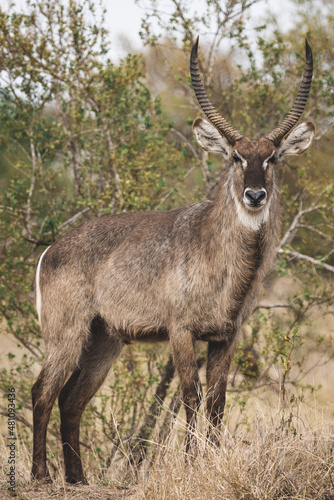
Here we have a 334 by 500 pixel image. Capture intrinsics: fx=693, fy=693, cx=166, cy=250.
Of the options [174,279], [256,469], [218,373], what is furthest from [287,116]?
[256,469]

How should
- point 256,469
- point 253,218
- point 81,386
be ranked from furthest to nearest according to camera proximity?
1. point 81,386
2. point 253,218
3. point 256,469

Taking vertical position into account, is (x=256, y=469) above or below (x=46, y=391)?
above

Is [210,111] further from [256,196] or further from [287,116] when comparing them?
[256,196]

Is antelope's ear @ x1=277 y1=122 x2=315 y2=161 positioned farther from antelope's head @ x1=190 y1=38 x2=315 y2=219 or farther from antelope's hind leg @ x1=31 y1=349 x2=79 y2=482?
antelope's hind leg @ x1=31 y1=349 x2=79 y2=482

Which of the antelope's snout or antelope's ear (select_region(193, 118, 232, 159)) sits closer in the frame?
the antelope's snout

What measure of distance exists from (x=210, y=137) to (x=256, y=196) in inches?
30.6

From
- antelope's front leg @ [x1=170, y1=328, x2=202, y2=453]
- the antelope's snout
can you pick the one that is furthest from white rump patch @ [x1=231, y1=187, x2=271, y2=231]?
antelope's front leg @ [x1=170, y1=328, x2=202, y2=453]

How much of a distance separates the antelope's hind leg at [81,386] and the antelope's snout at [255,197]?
1578mm

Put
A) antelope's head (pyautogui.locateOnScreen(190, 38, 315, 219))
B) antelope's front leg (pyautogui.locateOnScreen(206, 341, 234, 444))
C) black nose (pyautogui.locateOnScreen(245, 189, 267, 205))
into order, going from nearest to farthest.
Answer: black nose (pyautogui.locateOnScreen(245, 189, 267, 205)), antelope's head (pyautogui.locateOnScreen(190, 38, 315, 219)), antelope's front leg (pyautogui.locateOnScreen(206, 341, 234, 444))

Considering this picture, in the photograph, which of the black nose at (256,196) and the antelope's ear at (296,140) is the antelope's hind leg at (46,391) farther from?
the antelope's ear at (296,140)

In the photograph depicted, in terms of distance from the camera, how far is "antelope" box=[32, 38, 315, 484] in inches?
171

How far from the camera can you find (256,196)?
4.03 meters

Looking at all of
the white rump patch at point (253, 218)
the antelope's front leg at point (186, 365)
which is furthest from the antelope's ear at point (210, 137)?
the antelope's front leg at point (186, 365)

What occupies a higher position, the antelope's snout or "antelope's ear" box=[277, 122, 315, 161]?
"antelope's ear" box=[277, 122, 315, 161]
